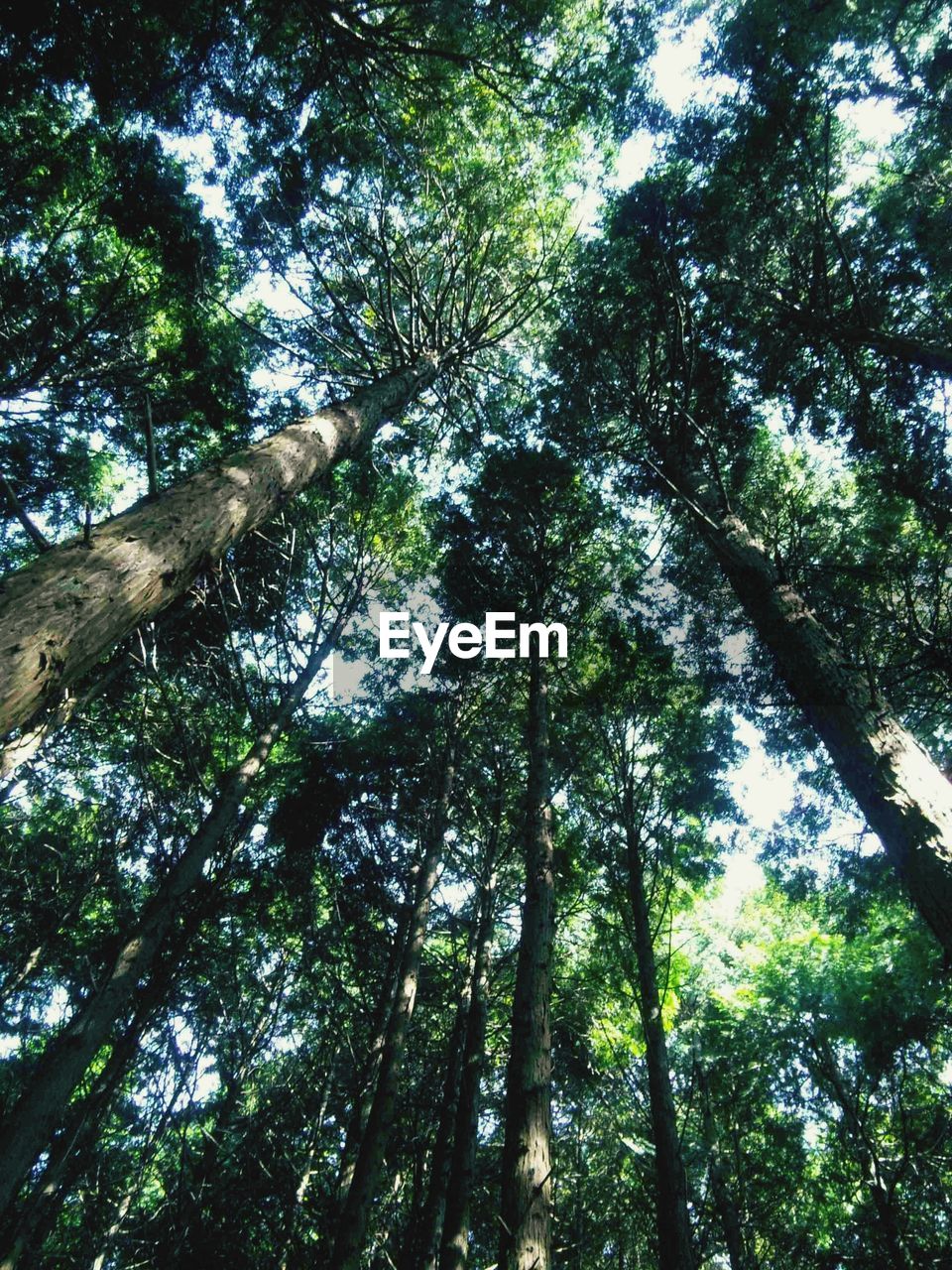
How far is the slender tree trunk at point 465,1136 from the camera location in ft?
18.5

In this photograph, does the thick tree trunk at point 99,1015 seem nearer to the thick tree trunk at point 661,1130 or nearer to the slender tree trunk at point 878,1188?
the thick tree trunk at point 661,1130

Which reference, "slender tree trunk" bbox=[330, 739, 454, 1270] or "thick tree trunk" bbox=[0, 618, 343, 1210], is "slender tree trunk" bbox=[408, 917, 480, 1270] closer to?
"slender tree trunk" bbox=[330, 739, 454, 1270]

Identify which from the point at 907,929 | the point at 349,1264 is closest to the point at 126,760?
the point at 349,1264

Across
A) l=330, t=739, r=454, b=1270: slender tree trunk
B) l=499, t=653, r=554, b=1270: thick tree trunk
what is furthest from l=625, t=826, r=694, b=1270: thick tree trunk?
l=330, t=739, r=454, b=1270: slender tree trunk

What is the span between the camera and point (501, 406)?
36.9 ft

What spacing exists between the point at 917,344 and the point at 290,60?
943 cm

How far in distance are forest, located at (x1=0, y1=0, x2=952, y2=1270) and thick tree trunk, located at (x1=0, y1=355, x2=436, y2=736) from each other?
8.90 ft

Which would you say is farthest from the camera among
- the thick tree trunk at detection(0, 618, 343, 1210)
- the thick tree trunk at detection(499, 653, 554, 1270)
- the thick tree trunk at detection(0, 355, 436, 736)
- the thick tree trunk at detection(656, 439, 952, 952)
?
the thick tree trunk at detection(0, 618, 343, 1210)

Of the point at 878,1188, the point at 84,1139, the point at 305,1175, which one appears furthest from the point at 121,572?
the point at 878,1188

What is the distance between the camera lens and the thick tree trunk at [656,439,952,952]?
319cm

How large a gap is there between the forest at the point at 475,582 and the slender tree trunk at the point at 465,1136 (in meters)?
0.09

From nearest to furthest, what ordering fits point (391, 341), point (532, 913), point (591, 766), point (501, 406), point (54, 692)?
point (54, 692) < point (532, 913) < point (391, 341) < point (591, 766) < point (501, 406)

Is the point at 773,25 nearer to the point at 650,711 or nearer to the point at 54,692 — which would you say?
the point at 650,711

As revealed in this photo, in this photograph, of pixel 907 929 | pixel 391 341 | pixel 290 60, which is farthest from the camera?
pixel 907 929
